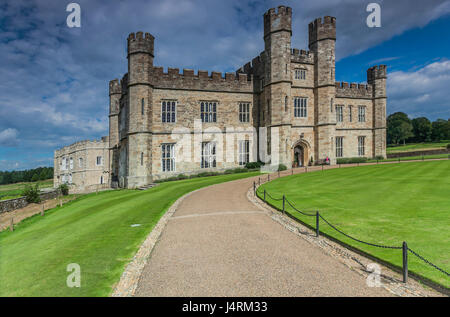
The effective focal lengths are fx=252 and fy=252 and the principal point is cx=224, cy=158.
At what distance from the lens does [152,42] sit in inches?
1000

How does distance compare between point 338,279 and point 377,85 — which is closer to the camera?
point 338,279

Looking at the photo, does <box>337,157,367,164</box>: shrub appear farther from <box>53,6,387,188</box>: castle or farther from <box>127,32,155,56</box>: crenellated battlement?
<box>127,32,155,56</box>: crenellated battlement

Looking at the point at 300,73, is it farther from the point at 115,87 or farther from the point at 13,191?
the point at 13,191

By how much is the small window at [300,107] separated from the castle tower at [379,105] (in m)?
11.5

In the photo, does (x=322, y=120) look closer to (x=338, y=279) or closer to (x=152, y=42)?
(x=152, y=42)

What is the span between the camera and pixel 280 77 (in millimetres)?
26516

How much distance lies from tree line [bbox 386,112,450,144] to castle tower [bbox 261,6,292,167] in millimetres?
71670

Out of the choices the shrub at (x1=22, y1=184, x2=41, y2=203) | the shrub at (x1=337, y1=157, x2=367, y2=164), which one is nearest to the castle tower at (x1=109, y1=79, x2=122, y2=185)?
the shrub at (x1=22, y1=184, x2=41, y2=203)

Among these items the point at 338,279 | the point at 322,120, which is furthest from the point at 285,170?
the point at 338,279

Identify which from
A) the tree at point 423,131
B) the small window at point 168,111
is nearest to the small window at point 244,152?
the small window at point 168,111

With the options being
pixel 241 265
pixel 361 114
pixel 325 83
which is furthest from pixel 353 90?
pixel 241 265

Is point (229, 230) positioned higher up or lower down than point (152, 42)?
lower down

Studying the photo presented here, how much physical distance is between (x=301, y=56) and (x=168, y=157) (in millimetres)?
19360

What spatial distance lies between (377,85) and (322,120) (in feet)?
37.5
